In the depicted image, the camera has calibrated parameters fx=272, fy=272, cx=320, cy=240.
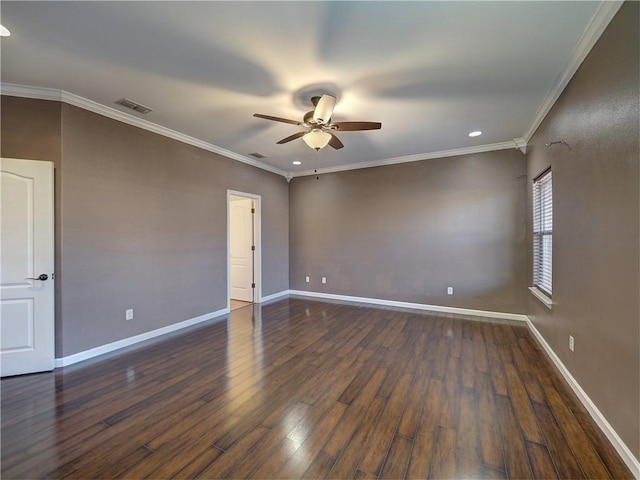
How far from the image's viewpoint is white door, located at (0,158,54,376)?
2621mm

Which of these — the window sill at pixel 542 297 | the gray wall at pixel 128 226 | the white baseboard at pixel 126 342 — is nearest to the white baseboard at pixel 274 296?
the gray wall at pixel 128 226

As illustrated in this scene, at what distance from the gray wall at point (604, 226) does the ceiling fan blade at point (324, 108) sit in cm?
201

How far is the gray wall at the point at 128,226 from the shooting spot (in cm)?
288

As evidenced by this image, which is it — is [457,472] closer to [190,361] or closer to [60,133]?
[190,361]

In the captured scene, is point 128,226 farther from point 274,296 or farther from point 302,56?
point 274,296

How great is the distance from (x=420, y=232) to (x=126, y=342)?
4811 mm

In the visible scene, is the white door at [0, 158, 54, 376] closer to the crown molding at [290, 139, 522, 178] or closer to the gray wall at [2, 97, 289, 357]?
the gray wall at [2, 97, 289, 357]

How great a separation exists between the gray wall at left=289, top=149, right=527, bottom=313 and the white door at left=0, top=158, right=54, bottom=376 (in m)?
4.23

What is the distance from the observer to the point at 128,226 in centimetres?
343

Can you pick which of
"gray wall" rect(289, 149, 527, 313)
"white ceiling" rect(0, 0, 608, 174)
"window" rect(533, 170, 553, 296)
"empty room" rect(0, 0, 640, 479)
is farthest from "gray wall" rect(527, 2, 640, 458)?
"gray wall" rect(289, 149, 527, 313)

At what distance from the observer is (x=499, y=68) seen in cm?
243

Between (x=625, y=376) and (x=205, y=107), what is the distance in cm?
427

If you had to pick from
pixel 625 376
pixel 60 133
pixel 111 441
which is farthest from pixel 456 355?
pixel 60 133

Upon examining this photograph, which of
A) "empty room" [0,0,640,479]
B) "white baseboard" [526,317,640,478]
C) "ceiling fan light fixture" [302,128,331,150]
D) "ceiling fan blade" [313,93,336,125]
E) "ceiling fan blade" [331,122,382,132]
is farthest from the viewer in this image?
"ceiling fan light fixture" [302,128,331,150]
